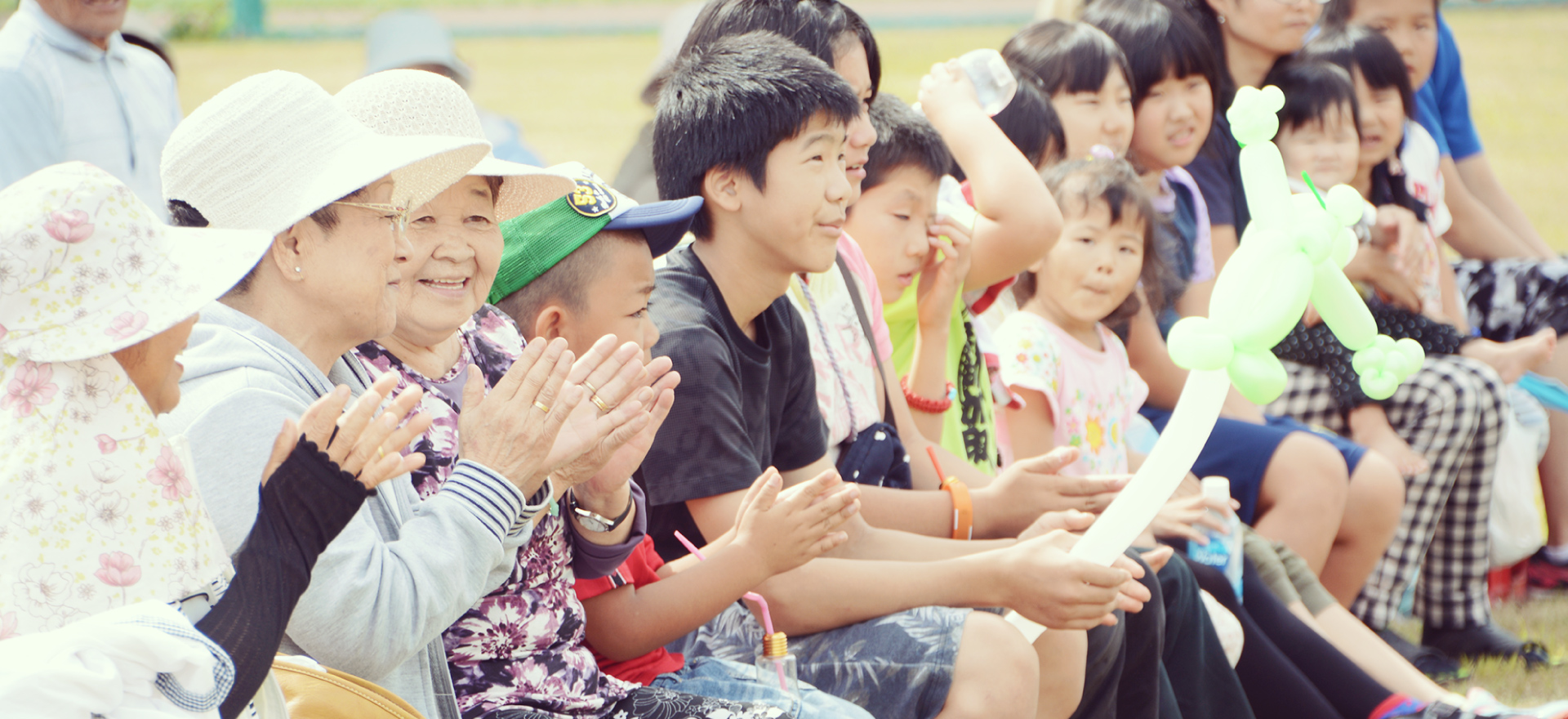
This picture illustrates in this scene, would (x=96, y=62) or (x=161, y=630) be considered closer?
(x=161, y=630)

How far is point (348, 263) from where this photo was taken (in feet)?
5.52

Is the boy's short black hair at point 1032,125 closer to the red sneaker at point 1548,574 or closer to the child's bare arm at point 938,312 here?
the child's bare arm at point 938,312

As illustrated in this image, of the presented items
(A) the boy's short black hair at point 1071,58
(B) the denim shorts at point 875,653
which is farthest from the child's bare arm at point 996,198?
(B) the denim shorts at point 875,653

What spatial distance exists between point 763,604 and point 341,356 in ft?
2.56

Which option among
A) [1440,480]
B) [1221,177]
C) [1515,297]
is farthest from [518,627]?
[1515,297]

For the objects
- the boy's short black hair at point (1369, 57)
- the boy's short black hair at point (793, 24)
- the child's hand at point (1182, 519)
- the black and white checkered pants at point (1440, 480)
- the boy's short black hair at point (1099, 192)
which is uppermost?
the boy's short black hair at point (793, 24)

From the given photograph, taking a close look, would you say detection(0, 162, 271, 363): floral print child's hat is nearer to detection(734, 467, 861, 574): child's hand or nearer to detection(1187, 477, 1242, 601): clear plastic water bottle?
detection(734, 467, 861, 574): child's hand

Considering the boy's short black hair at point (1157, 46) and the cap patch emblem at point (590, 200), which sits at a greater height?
the cap patch emblem at point (590, 200)

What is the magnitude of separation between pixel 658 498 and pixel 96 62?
2.58 meters

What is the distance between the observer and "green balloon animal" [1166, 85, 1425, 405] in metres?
2.14

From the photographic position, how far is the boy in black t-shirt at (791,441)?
219 centimetres

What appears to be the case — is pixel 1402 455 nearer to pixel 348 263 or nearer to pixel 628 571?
pixel 628 571

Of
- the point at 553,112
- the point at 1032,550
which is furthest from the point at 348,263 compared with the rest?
the point at 553,112

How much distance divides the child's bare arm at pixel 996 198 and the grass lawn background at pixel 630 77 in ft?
22.9
